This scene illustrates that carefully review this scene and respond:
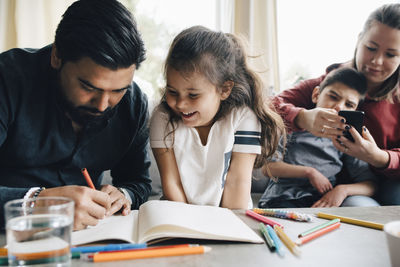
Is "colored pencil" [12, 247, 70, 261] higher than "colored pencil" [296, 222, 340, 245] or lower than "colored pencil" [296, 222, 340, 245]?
higher

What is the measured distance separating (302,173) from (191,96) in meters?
0.65

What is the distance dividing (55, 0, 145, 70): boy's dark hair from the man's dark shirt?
0.16m

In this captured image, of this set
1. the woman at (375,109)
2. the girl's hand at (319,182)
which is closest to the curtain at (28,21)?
the woman at (375,109)

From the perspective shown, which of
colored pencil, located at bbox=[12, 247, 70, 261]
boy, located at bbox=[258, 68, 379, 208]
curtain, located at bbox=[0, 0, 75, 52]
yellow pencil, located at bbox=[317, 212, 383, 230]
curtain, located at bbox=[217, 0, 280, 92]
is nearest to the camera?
colored pencil, located at bbox=[12, 247, 70, 261]

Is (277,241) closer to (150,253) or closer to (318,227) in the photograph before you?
(318,227)

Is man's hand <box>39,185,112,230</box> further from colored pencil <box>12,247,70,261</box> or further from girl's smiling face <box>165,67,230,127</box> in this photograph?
girl's smiling face <box>165,67,230,127</box>

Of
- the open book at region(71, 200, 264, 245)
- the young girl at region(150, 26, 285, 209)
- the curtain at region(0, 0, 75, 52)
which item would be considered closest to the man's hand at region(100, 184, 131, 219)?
the open book at region(71, 200, 264, 245)

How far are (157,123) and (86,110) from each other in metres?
0.28

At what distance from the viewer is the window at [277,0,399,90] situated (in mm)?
2662

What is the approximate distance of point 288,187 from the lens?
1.48 metres

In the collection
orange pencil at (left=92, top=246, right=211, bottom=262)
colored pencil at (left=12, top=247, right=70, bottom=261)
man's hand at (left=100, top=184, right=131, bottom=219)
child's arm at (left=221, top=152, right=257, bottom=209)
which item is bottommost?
child's arm at (left=221, top=152, right=257, bottom=209)

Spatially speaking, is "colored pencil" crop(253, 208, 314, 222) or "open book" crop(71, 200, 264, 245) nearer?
"open book" crop(71, 200, 264, 245)

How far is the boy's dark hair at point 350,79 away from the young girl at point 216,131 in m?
0.39

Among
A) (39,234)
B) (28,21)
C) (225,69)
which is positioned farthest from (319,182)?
(28,21)
